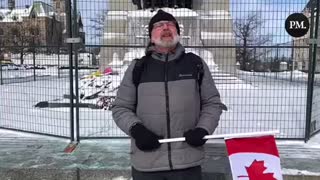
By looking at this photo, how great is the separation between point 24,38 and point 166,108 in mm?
→ 5639

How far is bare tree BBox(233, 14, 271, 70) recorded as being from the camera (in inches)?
330

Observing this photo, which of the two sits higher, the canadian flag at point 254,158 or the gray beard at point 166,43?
the gray beard at point 166,43

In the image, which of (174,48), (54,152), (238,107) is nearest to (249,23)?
(238,107)

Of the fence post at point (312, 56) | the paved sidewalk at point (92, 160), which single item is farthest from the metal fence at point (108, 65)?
the paved sidewalk at point (92, 160)

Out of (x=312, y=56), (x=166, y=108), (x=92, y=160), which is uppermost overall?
(x=312, y=56)

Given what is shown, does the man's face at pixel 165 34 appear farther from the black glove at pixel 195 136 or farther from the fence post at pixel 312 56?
the fence post at pixel 312 56

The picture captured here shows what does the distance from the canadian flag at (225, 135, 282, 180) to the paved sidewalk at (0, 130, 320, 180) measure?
2031 mm

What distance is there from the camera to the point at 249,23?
9.20 meters

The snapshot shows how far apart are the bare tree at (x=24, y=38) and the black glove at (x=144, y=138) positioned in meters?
5.04

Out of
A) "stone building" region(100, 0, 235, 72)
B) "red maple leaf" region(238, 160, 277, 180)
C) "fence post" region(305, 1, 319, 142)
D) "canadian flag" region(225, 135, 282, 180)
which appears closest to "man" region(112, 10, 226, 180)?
"canadian flag" region(225, 135, 282, 180)

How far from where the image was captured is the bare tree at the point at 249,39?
8.38 meters

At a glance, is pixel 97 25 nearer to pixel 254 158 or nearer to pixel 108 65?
pixel 108 65

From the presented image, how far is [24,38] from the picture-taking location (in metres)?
8.34

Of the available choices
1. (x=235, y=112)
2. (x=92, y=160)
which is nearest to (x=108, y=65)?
(x=235, y=112)
